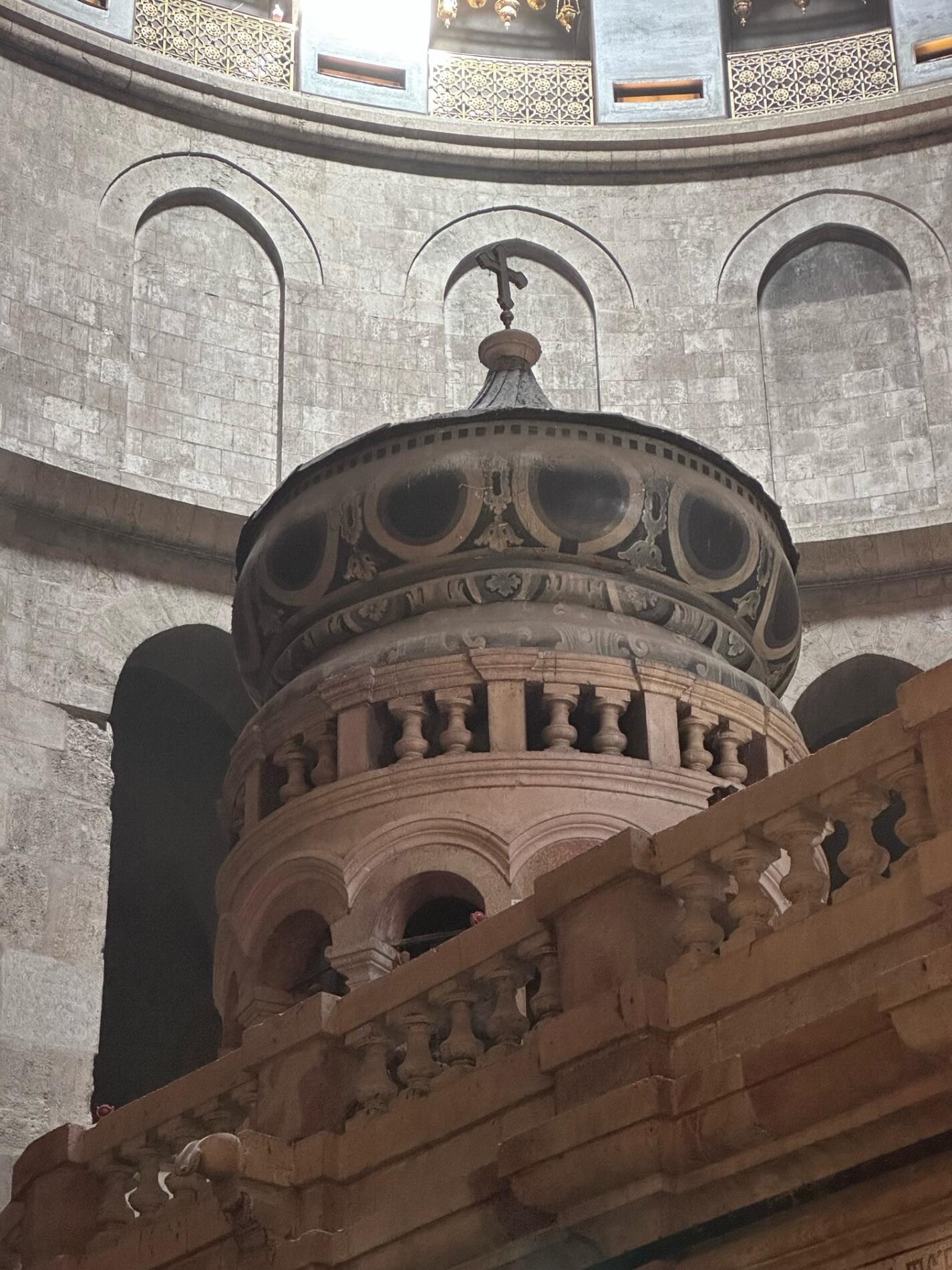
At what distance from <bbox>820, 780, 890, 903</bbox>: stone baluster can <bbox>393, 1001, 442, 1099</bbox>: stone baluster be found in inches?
70.3

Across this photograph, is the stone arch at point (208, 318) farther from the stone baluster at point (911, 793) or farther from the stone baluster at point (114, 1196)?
the stone baluster at point (911, 793)

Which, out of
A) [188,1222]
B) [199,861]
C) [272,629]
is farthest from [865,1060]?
[199,861]

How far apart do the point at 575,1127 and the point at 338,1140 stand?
4.28 feet

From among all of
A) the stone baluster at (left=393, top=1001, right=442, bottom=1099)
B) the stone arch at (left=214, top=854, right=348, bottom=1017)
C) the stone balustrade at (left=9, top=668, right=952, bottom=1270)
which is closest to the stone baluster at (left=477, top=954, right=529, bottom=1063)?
the stone balustrade at (left=9, top=668, right=952, bottom=1270)

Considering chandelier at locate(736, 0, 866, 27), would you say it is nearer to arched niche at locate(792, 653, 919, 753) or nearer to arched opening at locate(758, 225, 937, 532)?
arched opening at locate(758, 225, 937, 532)

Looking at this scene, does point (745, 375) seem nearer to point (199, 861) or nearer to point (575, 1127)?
point (199, 861)

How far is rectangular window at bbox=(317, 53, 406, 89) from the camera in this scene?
21.1 m

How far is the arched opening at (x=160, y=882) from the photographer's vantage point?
1939cm

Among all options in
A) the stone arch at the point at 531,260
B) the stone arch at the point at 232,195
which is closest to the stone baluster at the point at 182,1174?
the stone arch at the point at 232,195

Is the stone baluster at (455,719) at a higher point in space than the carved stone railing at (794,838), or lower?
higher

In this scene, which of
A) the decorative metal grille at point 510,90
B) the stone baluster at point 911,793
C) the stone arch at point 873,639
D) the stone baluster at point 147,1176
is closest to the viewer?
the stone baluster at point 911,793

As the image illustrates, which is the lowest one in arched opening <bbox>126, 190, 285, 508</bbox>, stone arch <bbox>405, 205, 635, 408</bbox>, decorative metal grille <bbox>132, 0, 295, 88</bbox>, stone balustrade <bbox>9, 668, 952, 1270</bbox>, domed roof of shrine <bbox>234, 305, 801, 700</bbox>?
stone balustrade <bbox>9, 668, 952, 1270</bbox>

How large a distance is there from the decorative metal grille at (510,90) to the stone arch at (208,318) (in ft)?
7.23

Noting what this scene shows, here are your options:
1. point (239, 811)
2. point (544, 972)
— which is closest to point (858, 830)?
point (544, 972)
